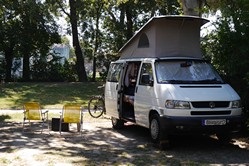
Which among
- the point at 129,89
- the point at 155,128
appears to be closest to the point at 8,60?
the point at 129,89

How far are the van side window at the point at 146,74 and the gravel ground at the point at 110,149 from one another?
1.43 m

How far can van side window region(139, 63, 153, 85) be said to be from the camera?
35.1 ft

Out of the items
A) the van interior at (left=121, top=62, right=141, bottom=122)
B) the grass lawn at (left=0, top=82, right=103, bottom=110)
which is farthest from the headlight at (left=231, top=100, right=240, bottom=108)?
the grass lawn at (left=0, top=82, right=103, bottom=110)

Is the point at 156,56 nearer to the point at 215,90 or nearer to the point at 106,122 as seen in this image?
the point at 215,90

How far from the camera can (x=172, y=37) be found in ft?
38.5

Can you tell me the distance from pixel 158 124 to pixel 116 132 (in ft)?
9.40

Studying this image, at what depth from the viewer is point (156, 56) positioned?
11.5m

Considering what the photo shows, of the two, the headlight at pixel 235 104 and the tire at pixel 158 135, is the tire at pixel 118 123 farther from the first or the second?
the headlight at pixel 235 104

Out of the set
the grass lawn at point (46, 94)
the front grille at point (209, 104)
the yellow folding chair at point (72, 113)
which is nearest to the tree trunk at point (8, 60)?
the grass lawn at point (46, 94)

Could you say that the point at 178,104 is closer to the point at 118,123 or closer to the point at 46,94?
the point at 118,123

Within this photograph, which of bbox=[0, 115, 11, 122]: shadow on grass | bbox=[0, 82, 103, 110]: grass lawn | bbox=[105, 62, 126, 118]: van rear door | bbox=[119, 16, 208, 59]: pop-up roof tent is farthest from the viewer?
bbox=[0, 82, 103, 110]: grass lawn

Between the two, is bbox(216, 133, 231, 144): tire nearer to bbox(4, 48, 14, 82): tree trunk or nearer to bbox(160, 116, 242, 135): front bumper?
bbox(160, 116, 242, 135): front bumper

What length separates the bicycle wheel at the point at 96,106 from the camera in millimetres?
16062

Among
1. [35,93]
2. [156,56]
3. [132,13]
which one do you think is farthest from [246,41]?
[132,13]
